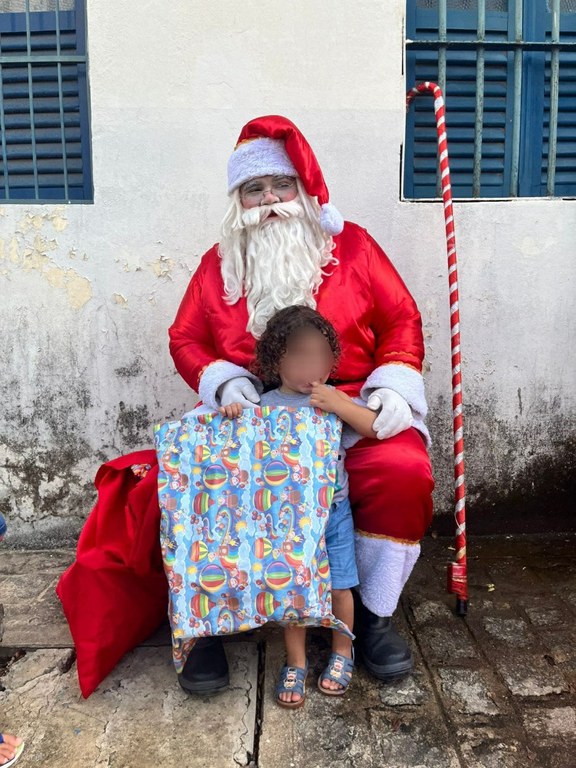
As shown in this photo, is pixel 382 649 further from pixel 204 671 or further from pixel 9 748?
pixel 9 748

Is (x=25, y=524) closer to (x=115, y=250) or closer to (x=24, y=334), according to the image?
(x=24, y=334)

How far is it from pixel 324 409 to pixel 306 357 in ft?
0.58

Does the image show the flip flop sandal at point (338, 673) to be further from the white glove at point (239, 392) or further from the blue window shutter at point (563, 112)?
the blue window shutter at point (563, 112)

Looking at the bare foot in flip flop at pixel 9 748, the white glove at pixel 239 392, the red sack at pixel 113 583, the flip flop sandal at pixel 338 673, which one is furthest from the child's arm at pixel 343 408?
the bare foot in flip flop at pixel 9 748

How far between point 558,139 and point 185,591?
2.70 meters

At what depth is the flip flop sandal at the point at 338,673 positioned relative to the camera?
7.22ft

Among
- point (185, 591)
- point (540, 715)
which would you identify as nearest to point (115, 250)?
point (185, 591)

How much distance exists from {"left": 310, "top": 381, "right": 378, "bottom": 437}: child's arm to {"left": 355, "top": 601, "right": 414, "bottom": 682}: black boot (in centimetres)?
65

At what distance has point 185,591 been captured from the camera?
207 centimetres

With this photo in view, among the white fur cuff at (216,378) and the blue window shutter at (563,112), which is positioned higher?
the blue window shutter at (563,112)

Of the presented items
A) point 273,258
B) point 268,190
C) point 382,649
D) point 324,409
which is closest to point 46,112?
point 268,190

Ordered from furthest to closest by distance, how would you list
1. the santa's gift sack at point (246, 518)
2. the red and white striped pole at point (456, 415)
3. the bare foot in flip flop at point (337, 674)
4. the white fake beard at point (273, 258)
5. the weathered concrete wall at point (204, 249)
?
the weathered concrete wall at point (204, 249) → the red and white striped pole at point (456, 415) → the white fake beard at point (273, 258) → the bare foot in flip flop at point (337, 674) → the santa's gift sack at point (246, 518)

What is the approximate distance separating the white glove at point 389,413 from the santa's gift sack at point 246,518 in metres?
0.18

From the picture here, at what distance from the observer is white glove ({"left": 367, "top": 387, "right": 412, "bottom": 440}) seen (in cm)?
231
